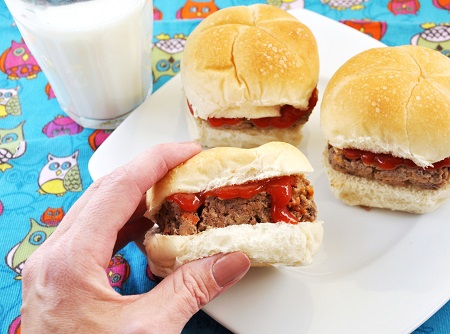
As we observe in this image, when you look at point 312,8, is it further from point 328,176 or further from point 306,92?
point 328,176

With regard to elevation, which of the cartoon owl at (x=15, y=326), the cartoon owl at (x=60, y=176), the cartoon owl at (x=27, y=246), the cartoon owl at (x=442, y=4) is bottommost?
the cartoon owl at (x=15, y=326)

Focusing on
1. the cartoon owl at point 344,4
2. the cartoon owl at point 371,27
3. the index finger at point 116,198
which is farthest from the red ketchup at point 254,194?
the cartoon owl at point 344,4

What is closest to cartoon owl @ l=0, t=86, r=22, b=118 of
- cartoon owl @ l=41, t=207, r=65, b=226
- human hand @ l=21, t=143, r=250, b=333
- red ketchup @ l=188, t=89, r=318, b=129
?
cartoon owl @ l=41, t=207, r=65, b=226

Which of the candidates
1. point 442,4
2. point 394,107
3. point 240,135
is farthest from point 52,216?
point 442,4

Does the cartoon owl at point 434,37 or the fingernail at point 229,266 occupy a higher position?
the cartoon owl at point 434,37

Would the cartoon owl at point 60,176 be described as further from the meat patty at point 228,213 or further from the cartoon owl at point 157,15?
the cartoon owl at point 157,15

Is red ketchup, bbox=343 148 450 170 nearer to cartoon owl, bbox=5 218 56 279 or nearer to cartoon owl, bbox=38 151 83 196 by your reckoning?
cartoon owl, bbox=38 151 83 196

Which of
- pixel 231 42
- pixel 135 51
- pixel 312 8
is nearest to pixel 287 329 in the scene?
pixel 231 42
